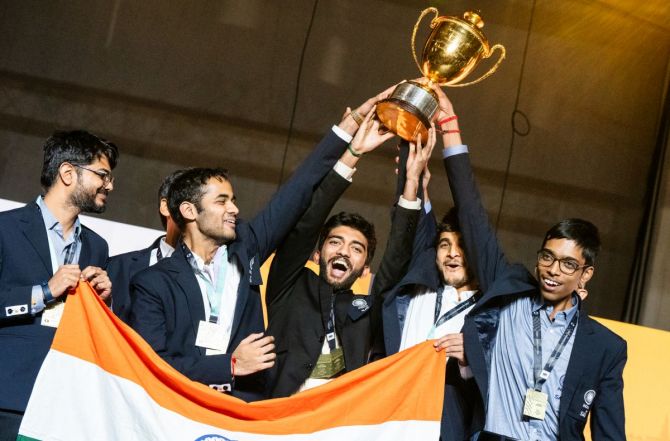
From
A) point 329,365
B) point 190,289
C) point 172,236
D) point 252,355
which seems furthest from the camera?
point 172,236

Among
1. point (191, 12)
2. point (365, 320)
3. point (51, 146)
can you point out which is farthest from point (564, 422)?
point (191, 12)

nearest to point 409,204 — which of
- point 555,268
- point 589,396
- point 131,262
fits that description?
point 555,268

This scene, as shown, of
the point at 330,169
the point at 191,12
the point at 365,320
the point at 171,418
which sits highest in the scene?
the point at 191,12

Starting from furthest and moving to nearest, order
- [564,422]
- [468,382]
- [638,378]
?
[638,378]
[468,382]
[564,422]

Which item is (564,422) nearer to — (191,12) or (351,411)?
(351,411)

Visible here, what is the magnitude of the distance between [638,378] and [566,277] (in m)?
1.50

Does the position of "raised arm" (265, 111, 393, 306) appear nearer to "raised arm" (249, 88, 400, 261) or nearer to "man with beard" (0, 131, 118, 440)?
"raised arm" (249, 88, 400, 261)

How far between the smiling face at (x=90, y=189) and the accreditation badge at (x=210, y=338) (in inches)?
21.8

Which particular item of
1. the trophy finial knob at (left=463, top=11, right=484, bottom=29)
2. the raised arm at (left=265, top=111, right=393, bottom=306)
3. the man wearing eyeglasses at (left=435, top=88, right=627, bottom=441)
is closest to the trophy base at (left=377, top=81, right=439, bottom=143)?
the raised arm at (left=265, top=111, right=393, bottom=306)

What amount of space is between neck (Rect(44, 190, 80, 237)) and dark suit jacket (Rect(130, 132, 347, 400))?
0.29 m

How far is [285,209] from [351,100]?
322 centimetres

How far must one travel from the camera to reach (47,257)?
2838 mm

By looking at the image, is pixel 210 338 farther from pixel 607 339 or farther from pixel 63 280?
pixel 607 339

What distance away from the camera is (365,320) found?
3.22 metres
